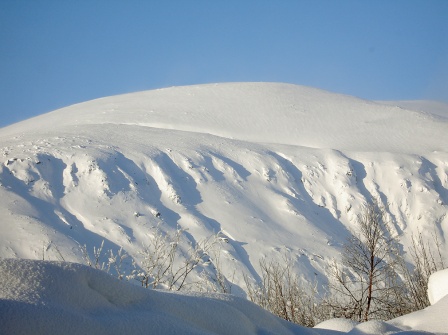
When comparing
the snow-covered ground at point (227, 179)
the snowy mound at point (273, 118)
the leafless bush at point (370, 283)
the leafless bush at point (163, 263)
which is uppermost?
the snowy mound at point (273, 118)

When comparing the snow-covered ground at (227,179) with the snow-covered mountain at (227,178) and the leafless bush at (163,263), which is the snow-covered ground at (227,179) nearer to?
the snow-covered mountain at (227,178)

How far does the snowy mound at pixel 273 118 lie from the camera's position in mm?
36000

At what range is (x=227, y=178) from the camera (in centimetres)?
2817

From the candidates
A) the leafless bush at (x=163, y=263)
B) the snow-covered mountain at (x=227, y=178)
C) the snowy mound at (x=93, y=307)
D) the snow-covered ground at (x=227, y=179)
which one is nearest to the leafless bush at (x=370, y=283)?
the leafless bush at (x=163, y=263)

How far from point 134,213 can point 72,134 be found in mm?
9419

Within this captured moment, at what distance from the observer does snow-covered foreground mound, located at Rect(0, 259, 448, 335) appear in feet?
6.88

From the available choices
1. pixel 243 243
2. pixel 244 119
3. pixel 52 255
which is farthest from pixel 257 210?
pixel 244 119

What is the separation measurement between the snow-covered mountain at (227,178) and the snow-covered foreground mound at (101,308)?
1500 cm

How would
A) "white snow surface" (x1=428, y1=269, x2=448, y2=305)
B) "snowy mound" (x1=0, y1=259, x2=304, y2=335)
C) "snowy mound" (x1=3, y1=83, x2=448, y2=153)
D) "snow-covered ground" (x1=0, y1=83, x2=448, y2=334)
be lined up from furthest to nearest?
"snowy mound" (x1=3, y1=83, x2=448, y2=153) < "snow-covered ground" (x1=0, y1=83, x2=448, y2=334) < "white snow surface" (x1=428, y1=269, x2=448, y2=305) < "snowy mound" (x1=0, y1=259, x2=304, y2=335)

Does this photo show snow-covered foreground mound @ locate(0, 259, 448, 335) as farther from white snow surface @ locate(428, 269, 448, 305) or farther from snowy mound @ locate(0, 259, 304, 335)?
white snow surface @ locate(428, 269, 448, 305)

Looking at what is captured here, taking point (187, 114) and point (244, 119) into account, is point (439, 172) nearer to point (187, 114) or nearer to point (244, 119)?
point (244, 119)

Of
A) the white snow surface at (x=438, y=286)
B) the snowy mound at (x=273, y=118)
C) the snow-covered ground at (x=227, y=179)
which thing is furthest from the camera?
the snowy mound at (x=273, y=118)

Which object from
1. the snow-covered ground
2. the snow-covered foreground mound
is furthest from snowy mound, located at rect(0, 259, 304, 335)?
the snow-covered ground

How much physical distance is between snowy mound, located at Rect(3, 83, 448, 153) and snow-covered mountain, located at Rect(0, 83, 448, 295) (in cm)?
17
